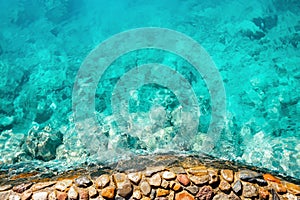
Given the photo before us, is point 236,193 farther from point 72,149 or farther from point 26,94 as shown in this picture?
point 26,94

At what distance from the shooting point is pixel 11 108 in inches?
349

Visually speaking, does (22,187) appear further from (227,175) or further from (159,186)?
(227,175)

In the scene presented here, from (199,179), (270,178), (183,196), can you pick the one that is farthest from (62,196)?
(270,178)

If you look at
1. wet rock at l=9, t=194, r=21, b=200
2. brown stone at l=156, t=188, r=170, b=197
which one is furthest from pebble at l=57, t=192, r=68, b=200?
brown stone at l=156, t=188, r=170, b=197

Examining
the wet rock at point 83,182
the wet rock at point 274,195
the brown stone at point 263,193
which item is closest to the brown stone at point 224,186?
the brown stone at point 263,193

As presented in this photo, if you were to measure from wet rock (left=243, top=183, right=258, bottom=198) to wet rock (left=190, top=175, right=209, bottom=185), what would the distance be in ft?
2.30

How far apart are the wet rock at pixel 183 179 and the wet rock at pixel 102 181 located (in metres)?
1.31

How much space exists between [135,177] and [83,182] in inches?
37.2

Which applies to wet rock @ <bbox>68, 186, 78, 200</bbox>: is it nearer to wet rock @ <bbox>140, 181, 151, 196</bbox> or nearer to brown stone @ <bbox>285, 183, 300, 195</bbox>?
wet rock @ <bbox>140, 181, 151, 196</bbox>

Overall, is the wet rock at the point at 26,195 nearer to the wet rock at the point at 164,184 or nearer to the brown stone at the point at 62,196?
the brown stone at the point at 62,196

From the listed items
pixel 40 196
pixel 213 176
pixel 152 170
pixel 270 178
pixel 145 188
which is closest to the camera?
pixel 40 196

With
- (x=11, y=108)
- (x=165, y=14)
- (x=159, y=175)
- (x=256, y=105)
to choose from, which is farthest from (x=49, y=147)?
(x=165, y=14)

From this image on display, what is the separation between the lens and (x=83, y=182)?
14.0 feet

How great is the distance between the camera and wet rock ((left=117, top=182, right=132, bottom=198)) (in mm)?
4168
